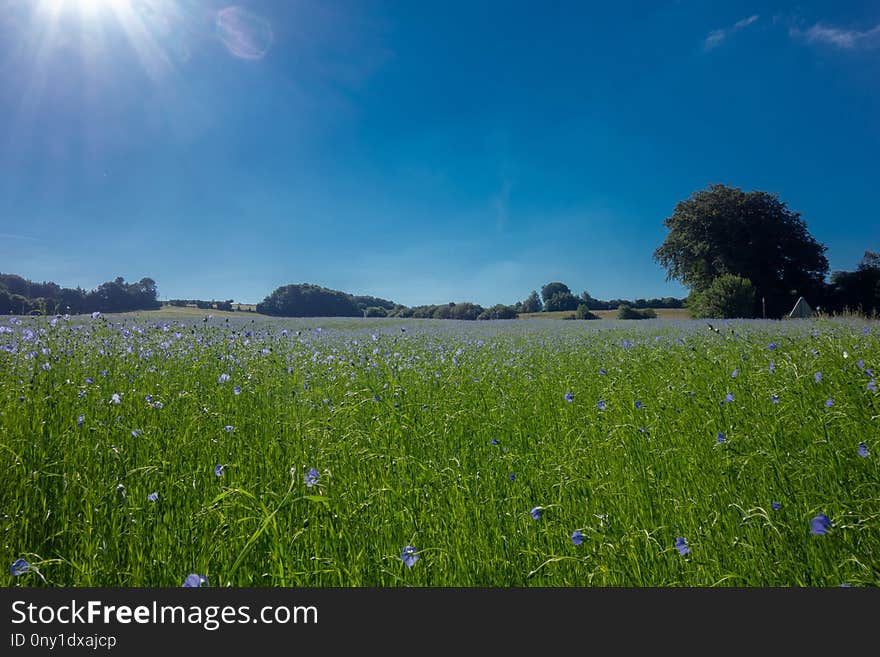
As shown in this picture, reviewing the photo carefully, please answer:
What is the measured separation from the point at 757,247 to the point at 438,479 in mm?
46036

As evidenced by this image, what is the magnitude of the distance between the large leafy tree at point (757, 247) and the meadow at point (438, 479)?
3928 cm

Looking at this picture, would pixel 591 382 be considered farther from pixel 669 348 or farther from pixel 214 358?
pixel 214 358

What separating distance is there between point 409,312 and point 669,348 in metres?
52.0

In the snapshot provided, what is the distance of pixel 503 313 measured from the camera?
55.7m

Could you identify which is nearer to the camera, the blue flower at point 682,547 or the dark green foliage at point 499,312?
the blue flower at point 682,547

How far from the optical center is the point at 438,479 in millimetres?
2588

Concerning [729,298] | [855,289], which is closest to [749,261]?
[729,298]

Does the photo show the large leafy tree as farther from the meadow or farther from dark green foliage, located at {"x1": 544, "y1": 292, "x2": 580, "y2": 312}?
the meadow

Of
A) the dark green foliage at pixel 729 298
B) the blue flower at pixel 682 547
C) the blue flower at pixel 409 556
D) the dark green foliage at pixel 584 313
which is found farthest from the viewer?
the dark green foliage at pixel 584 313

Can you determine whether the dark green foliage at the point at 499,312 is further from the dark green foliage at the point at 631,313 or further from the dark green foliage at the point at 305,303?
the dark green foliage at the point at 305,303

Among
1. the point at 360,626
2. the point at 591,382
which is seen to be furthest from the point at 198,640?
Answer: the point at 591,382

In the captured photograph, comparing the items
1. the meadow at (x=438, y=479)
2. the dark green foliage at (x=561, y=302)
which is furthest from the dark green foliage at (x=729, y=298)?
the meadow at (x=438, y=479)

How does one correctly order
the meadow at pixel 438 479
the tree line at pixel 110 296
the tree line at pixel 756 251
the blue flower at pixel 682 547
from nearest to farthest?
the blue flower at pixel 682 547 < the meadow at pixel 438 479 < the tree line at pixel 110 296 < the tree line at pixel 756 251

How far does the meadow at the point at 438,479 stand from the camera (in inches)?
71.9
